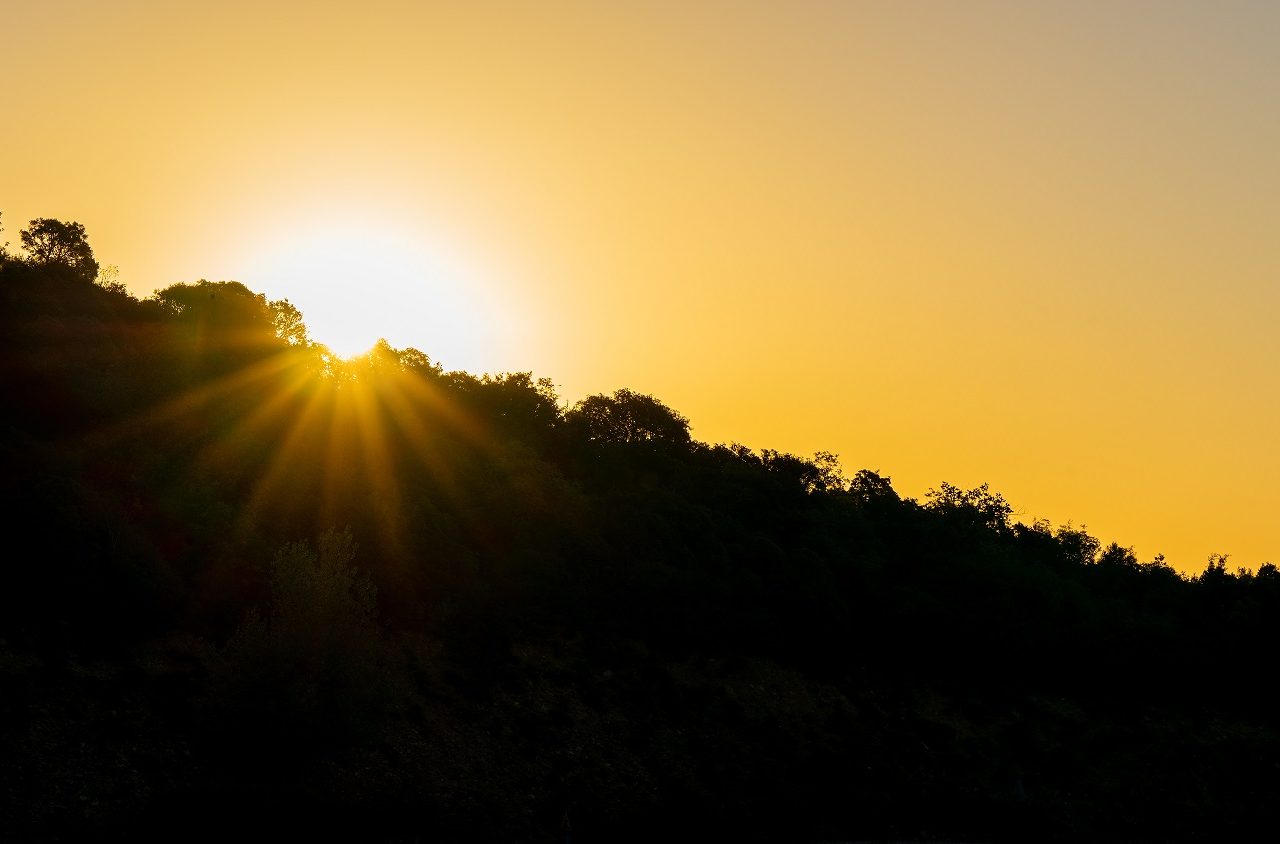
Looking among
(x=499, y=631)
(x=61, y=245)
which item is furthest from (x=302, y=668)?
(x=61, y=245)

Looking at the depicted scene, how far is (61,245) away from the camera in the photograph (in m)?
80.4

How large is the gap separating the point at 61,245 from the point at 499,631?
164ft

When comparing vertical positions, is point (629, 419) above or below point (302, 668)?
above

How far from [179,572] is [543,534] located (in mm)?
24694

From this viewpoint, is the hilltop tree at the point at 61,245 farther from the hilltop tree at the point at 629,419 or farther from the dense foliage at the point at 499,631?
the hilltop tree at the point at 629,419

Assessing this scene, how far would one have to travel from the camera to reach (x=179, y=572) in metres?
43.1

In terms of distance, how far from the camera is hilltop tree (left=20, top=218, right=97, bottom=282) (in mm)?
78812

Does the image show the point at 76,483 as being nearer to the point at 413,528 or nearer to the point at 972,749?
the point at 413,528

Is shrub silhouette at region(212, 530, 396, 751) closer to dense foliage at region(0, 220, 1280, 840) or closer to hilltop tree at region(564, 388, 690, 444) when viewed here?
dense foliage at region(0, 220, 1280, 840)

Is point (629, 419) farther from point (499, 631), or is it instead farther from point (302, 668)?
point (302, 668)

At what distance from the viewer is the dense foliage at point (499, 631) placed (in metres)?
35.2

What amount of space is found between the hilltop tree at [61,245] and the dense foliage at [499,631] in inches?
14.4

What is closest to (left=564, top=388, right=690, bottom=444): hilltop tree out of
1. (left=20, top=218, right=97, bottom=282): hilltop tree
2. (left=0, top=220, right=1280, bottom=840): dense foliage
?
(left=0, top=220, right=1280, bottom=840): dense foliage

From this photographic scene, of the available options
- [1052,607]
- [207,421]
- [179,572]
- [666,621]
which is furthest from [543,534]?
[1052,607]
